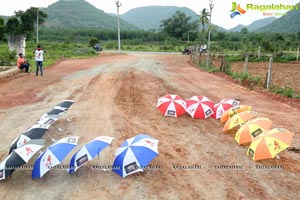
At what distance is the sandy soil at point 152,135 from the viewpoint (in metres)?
5.78

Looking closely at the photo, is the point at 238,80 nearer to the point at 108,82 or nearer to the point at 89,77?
the point at 108,82

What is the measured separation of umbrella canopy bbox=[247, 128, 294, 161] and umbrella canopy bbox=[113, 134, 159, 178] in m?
2.10

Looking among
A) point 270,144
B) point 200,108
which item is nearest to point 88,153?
point 270,144

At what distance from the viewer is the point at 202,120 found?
9.61 metres

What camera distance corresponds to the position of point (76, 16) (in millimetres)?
149625

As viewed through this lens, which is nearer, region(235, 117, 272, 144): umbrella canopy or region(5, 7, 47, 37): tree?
region(235, 117, 272, 144): umbrella canopy

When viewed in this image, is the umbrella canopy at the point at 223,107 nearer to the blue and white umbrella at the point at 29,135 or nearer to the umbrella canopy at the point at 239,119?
the umbrella canopy at the point at 239,119

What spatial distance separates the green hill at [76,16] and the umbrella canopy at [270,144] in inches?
5317

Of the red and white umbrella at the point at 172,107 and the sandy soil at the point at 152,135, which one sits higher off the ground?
the red and white umbrella at the point at 172,107

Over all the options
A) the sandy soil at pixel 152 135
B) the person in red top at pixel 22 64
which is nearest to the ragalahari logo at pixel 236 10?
the sandy soil at pixel 152 135

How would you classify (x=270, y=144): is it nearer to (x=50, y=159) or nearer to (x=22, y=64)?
(x=50, y=159)

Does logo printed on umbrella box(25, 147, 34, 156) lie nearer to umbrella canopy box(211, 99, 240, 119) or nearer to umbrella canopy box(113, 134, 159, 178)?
umbrella canopy box(113, 134, 159, 178)

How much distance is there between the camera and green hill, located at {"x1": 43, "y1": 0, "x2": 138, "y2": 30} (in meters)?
142

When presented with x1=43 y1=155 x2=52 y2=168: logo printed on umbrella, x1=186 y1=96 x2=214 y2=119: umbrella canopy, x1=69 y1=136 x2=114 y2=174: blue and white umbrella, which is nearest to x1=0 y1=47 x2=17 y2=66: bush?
x1=186 y1=96 x2=214 y2=119: umbrella canopy
